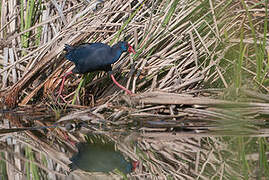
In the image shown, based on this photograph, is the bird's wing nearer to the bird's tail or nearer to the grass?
the bird's tail

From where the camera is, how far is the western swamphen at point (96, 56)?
14.2 ft

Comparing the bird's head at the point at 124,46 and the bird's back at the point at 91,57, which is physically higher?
the bird's head at the point at 124,46

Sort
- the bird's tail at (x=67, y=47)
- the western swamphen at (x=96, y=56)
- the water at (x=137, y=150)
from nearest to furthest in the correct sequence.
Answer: the water at (x=137, y=150) < the western swamphen at (x=96, y=56) < the bird's tail at (x=67, y=47)

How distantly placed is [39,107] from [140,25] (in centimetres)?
120

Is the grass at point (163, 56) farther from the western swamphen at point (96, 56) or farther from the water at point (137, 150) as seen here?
the western swamphen at point (96, 56)

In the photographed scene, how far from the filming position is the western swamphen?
4.33 meters

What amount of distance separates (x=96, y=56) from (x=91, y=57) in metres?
0.04

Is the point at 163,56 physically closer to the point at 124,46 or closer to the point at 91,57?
the point at 124,46

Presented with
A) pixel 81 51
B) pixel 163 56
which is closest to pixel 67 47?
pixel 81 51

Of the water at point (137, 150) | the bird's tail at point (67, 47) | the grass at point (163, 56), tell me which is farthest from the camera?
the bird's tail at point (67, 47)

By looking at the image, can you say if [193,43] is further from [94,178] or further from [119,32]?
[94,178]

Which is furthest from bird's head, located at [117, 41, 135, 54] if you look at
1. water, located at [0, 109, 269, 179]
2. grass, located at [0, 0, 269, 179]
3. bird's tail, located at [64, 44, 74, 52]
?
water, located at [0, 109, 269, 179]

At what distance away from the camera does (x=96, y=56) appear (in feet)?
14.3

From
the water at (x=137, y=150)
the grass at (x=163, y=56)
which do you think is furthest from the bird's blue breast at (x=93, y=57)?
the water at (x=137, y=150)
